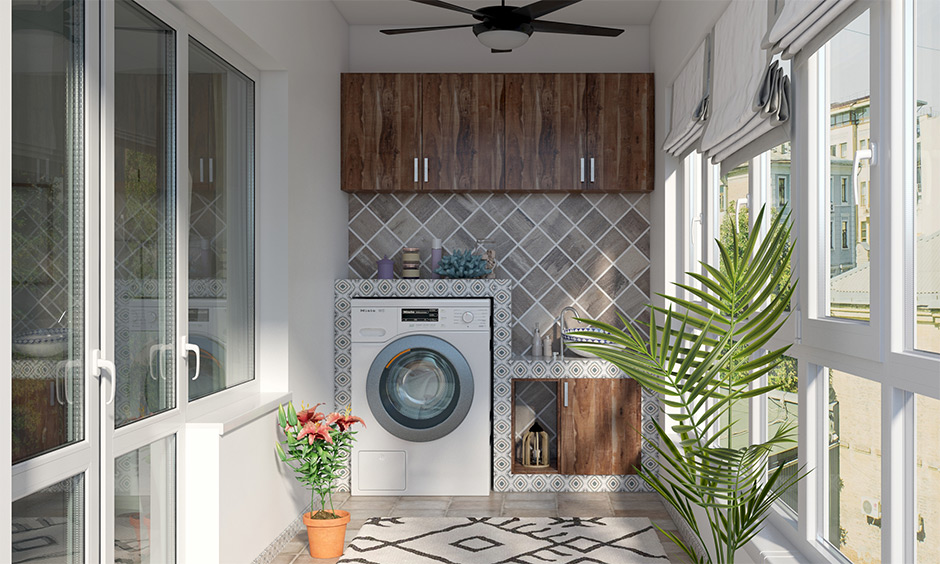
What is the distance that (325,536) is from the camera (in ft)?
11.1

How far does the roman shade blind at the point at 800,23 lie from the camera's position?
6.46 feet

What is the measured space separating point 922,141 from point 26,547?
7.39ft

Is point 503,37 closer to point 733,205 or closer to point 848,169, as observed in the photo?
point 733,205

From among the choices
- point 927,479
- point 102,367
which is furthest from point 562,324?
point 927,479

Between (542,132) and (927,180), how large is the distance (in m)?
3.05

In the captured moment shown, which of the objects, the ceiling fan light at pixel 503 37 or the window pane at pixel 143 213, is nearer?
the window pane at pixel 143 213

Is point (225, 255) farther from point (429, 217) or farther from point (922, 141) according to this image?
point (922, 141)

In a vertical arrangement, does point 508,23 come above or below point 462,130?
above

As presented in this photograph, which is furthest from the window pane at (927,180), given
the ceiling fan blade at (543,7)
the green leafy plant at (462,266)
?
the green leafy plant at (462,266)

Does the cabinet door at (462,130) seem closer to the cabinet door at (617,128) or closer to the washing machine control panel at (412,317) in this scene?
the cabinet door at (617,128)

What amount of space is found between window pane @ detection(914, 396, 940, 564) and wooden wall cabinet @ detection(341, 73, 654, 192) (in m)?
3.02

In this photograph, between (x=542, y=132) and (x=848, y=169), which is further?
(x=542, y=132)

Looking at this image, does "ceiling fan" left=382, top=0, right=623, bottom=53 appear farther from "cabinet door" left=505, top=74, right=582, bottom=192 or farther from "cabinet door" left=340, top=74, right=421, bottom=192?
"cabinet door" left=340, top=74, right=421, bottom=192

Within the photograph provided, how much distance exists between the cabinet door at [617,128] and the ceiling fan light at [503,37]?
4.43 feet
